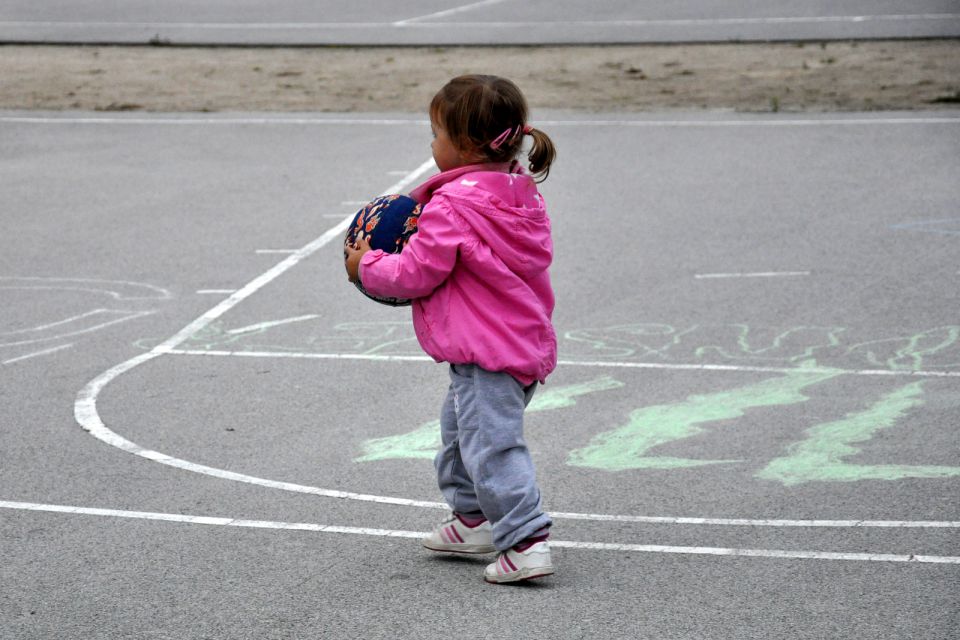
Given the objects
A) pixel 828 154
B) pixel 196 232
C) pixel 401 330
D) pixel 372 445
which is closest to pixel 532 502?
pixel 372 445

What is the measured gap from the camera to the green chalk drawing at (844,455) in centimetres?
605

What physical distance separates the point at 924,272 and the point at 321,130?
357 inches

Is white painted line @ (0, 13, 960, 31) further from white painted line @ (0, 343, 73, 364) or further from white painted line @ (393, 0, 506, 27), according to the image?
white painted line @ (0, 343, 73, 364)

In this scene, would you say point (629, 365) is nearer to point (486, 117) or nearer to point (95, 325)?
point (95, 325)

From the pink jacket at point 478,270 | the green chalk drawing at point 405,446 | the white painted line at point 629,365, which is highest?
the pink jacket at point 478,270

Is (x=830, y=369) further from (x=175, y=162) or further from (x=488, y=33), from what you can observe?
(x=488, y=33)

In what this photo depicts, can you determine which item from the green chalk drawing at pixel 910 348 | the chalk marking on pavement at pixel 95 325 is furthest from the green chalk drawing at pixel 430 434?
the chalk marking on pavement at pixel 95 325

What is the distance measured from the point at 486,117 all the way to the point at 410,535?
5.63 ft

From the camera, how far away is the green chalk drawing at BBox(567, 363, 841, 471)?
6320mm

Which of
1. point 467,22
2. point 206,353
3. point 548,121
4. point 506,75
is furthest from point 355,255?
point 467,22

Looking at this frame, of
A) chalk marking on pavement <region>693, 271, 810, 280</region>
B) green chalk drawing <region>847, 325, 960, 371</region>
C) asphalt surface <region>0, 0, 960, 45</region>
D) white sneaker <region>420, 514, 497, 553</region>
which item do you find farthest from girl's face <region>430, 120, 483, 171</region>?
asphalt surface <region>0, 0, 960, 45</region>

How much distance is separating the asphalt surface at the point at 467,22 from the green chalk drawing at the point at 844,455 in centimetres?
1854

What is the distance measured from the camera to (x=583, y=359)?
8180 millimetres

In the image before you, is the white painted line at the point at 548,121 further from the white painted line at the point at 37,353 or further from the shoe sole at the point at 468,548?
the shoe sole at the point at 468,548
